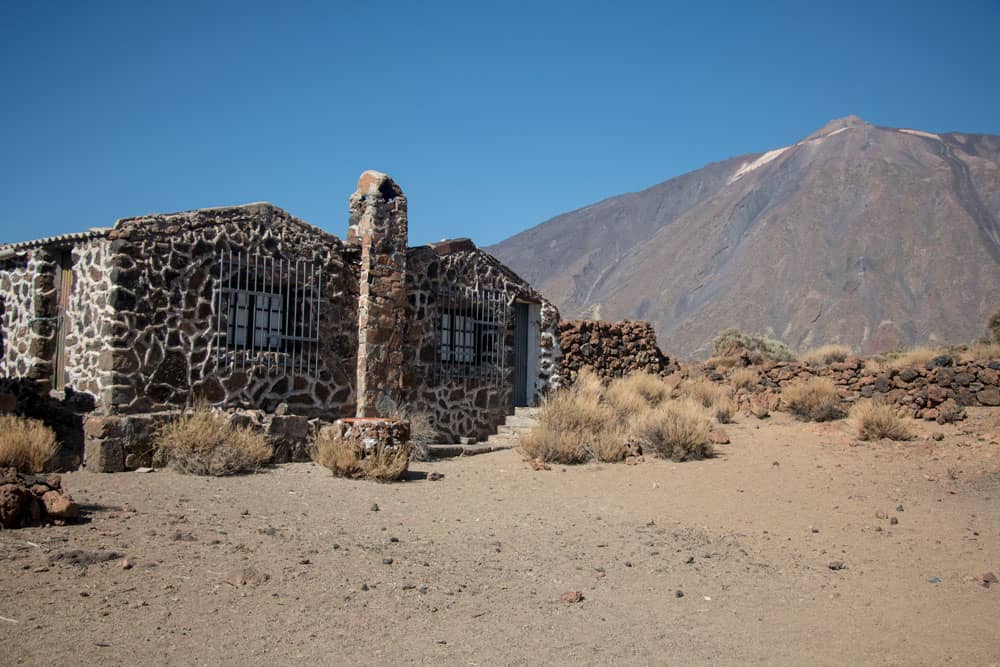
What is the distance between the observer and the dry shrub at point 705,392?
57.4 feet

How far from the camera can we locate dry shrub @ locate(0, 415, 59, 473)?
9023mm

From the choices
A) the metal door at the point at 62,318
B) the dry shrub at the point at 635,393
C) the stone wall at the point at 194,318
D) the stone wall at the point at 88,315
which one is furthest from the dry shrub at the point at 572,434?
the metal door at the point at 62,318

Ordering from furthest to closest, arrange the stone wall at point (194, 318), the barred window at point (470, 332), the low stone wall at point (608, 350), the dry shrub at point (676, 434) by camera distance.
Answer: the low stone wall at point (608, 350) < the barred window at point (470, 332) < the dry shrub at point (676, 434) < the stone wall at point (194, 318)

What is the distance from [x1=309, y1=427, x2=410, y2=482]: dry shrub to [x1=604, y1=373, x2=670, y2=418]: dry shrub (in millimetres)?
5593

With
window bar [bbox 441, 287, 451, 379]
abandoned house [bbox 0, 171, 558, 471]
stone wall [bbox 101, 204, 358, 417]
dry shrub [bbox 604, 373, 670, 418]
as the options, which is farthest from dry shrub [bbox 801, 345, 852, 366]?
stone wall [bbox 101, 204, 358, 417]

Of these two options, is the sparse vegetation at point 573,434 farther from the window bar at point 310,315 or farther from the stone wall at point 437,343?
the window bar at point 310,315

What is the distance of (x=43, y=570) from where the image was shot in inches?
218

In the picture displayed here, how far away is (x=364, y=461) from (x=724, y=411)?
27.5 feet

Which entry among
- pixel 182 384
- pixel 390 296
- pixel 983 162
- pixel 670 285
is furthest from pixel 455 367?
pixel 983 162

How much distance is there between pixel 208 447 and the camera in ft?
33.9

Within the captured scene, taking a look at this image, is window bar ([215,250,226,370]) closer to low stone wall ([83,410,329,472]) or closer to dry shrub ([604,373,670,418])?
low stone wall ([83,410,329,472])

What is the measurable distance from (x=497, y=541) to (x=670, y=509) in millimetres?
2672

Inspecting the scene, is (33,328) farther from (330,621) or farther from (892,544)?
(892,544)

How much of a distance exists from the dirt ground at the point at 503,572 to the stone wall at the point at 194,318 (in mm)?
1725
